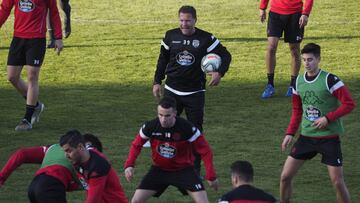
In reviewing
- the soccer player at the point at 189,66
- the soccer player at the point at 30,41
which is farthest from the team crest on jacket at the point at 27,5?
the soccer player at the point at 189,66

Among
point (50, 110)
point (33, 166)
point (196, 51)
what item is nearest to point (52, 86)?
point (50, 110)

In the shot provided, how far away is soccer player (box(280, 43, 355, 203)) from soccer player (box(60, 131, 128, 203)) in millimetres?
2384

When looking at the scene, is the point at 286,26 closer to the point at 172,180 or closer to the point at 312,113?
the point at 312,113

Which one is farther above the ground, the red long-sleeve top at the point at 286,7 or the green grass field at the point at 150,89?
the red long-sleeve top at the point at 286,7

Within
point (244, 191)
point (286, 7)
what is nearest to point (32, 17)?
point (286, 7)

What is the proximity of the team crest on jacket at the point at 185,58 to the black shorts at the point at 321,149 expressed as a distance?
212cm

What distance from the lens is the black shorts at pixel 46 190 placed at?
1041 centimetres

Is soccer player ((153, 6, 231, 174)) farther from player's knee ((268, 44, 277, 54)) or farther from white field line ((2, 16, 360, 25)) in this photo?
white field line ((2, 16, 360, 25))

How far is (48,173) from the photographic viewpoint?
34.6ft

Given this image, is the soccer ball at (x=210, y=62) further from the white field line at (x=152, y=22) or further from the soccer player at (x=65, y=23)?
the white field line at (x=152, y=22)

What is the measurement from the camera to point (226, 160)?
14320 millimetres

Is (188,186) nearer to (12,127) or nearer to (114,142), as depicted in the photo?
(114,142)

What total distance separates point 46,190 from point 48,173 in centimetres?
20

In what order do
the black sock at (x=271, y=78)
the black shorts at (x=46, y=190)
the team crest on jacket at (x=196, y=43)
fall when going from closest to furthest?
the black shorts at (x=46, y=190) < the team crest on jacket at (x=196, y=43) < the black sock at (x=271, y=78)
